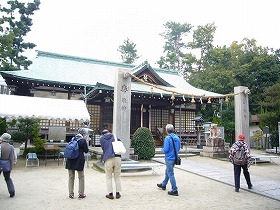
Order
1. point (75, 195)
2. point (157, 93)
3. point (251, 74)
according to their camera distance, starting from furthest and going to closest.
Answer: point (251, 74) → point (157, 93) → point (75, 195)

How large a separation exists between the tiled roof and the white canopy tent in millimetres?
3286

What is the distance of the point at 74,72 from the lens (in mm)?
17672

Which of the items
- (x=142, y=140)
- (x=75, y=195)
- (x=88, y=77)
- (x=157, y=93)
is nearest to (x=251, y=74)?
(x=157, y=93)

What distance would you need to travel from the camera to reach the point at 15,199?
4812 millimetres

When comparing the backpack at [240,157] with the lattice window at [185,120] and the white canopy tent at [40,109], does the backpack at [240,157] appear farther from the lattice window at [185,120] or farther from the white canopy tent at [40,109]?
the lattice window at [185,120]

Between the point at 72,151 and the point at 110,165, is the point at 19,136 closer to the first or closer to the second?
the point at 72,151

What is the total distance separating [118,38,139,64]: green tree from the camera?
43016mm

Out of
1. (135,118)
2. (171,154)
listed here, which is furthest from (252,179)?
(135,118)

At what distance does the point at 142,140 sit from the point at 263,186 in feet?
17.2

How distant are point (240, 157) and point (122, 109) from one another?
171 inches

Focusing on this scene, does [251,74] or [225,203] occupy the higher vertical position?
[251,74]

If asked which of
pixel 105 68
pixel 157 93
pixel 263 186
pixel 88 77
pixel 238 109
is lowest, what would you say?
pixel 263 186


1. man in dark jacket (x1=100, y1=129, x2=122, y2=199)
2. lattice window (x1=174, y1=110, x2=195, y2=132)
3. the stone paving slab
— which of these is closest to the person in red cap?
the stone paving slab

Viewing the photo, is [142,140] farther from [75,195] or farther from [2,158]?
[2,158]
